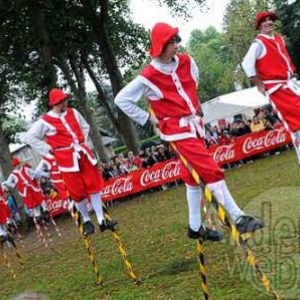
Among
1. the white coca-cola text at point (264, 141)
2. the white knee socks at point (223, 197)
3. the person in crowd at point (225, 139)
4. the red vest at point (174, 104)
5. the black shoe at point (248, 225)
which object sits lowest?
the white coca-cola text at point (264, 141)

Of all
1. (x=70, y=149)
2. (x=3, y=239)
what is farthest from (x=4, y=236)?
(x=70, y=149)

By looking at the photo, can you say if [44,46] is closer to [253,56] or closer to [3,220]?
[3,220]

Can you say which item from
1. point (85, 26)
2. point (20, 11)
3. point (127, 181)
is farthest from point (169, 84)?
point (85, 26)

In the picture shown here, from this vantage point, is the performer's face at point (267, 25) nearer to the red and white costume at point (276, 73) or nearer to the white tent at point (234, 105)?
the red and white costume at point (276, 73)

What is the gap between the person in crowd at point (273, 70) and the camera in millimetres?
7957

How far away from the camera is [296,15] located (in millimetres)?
46375

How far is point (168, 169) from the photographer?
23.3 metres

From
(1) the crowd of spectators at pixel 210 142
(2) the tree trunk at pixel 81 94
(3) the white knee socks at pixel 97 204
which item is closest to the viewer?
(3) the white knee socks at pixel 97 204

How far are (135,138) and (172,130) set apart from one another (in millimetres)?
24383

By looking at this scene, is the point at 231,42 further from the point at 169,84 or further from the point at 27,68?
the point at 169,84

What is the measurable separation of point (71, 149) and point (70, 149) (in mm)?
16

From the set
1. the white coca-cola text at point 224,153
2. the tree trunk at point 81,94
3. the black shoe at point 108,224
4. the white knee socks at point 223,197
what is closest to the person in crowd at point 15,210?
the white coca-cola text at point 224,153

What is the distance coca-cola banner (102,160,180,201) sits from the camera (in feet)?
76.3

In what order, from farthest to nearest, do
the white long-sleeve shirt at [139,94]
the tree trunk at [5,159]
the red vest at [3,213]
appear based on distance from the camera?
the tree trunk at [5,159] < the red vest at [3,213] < the white long-sleeve shirt at [139,94]
